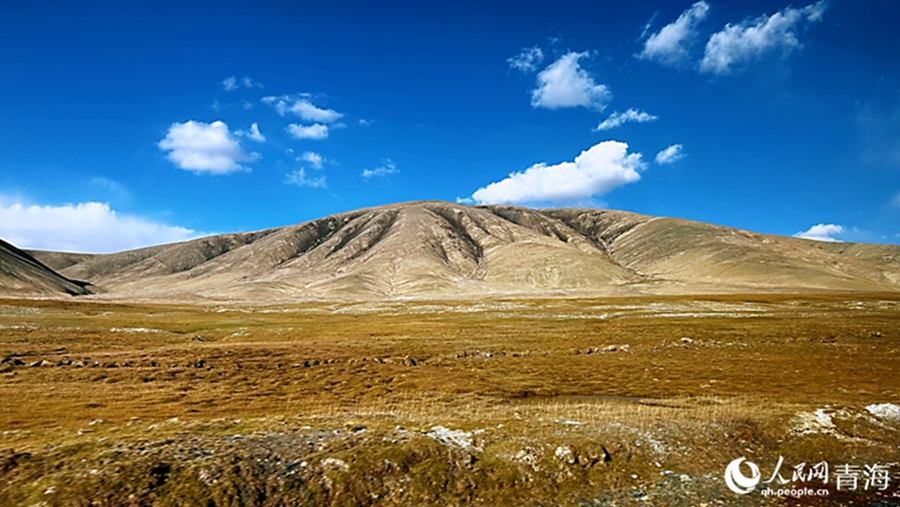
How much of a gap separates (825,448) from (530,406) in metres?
11.0

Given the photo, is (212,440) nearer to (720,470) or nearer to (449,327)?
(720,470)

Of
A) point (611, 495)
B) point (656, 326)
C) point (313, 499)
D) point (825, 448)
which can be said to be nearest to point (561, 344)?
point (656, 326)

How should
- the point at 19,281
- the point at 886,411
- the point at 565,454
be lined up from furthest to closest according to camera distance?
the point at 19,281 → the point at 886,411 → the point at 565,454

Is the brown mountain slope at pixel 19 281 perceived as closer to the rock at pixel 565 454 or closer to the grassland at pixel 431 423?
the grassland at pixel 431 423

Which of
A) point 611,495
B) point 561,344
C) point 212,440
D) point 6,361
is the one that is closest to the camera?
point 611,495

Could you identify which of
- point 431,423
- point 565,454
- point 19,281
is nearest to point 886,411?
point 565,454

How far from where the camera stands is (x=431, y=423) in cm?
1870

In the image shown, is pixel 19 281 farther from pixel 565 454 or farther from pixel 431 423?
pixel 565 454

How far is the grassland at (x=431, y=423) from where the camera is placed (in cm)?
1269

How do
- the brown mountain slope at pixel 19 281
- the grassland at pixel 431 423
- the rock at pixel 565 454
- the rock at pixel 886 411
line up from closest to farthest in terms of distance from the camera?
the grassland at pixel 431 423
the rock at pixel 565 454
the rock at pixel 886 411
the brown mountain slope at pixel 19 281

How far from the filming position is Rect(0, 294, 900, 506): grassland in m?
12.7


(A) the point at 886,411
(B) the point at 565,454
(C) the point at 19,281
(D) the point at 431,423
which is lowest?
(D) the point at 431,423

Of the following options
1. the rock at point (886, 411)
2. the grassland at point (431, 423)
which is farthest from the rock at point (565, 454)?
the rock at point (886, 411)

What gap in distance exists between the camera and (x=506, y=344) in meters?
47.7
